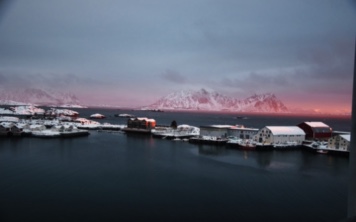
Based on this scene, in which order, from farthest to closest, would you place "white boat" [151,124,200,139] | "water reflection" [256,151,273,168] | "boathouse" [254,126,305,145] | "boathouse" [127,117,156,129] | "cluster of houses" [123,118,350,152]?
"boathouse" [127,117,156,129] → "white boat" [151,124,200,139] → "boathouse" [254,126,305,145] → "cluster of houses" [123,118,350,152] → "water reflection" [256,151,273,168]

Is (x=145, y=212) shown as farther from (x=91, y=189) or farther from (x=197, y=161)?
(x=197, y=161)

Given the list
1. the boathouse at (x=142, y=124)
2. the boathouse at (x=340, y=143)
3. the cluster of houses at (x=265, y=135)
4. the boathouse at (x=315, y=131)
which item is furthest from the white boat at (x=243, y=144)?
the boathouse at (x=142, y=124)

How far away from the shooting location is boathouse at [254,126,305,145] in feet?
27.0

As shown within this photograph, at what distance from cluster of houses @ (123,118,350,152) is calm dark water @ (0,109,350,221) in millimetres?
1028

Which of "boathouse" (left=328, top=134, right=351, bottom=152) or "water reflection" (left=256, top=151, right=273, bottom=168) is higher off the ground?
"boathouse" (left=328, top=134, right=351, bottom=152)

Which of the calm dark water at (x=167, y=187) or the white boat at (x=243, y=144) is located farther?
the white boat at (x=243, y=144)

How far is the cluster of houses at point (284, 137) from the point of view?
7609 mm

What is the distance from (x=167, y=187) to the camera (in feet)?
12.9

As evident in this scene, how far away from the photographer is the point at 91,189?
3.74 meters

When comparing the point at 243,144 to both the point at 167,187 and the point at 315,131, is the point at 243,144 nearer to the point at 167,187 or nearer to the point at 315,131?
the point at 315,131

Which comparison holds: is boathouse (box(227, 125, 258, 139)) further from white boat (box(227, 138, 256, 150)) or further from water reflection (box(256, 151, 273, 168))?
water reflection (box(256, 151, 273, 168))

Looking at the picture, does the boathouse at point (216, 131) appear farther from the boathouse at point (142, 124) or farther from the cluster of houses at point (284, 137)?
the boathouse at point (142, 124)

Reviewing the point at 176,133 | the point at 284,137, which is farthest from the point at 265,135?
the point at 176,133

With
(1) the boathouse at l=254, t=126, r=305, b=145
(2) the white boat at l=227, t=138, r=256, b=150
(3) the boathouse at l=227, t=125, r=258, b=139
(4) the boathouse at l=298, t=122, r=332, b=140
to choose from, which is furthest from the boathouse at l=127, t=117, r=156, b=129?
(4) the boathouse at l=298, t=122, r=332, b=140
